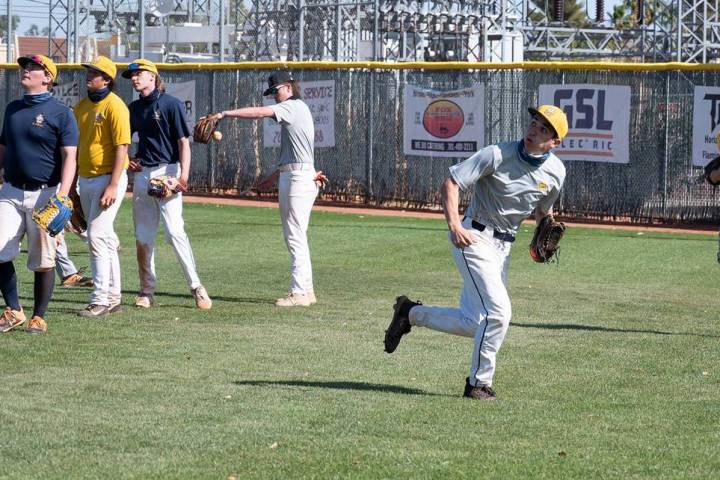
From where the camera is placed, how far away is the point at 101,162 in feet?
34.4

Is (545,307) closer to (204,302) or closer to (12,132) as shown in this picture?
(204,302)

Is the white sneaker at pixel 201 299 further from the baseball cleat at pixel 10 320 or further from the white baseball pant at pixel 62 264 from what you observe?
the white baseball pant at pixel 62 264

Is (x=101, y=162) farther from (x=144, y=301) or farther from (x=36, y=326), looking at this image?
(x=36, y=326)

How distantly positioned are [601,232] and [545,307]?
765 centimetres

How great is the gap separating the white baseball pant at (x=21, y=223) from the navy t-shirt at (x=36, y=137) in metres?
0.10

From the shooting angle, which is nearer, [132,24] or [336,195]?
[336,195]

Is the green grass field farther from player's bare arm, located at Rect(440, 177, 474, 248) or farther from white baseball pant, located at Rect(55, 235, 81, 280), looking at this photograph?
player's bare arm, located at Rect(440, 177, 474, 248)

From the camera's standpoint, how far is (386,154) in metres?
22.9

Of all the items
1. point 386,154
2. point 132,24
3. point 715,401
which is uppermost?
point 132,24

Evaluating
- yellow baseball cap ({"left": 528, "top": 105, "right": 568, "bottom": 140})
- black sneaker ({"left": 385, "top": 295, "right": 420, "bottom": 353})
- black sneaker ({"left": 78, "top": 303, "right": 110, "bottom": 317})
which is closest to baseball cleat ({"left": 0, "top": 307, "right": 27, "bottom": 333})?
black sneaker ({"left": 78, "top": 303, "right": 110, "bottom": 317})

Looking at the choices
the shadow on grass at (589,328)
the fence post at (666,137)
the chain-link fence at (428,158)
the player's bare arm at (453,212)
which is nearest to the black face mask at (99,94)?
the shadow on grass at (589,328)

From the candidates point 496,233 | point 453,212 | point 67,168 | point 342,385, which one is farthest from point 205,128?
point 453,212

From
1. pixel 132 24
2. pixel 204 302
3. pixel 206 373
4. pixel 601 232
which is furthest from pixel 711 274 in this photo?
pixel 132 24

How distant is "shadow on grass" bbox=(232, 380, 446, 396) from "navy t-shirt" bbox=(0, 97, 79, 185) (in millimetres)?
2695
